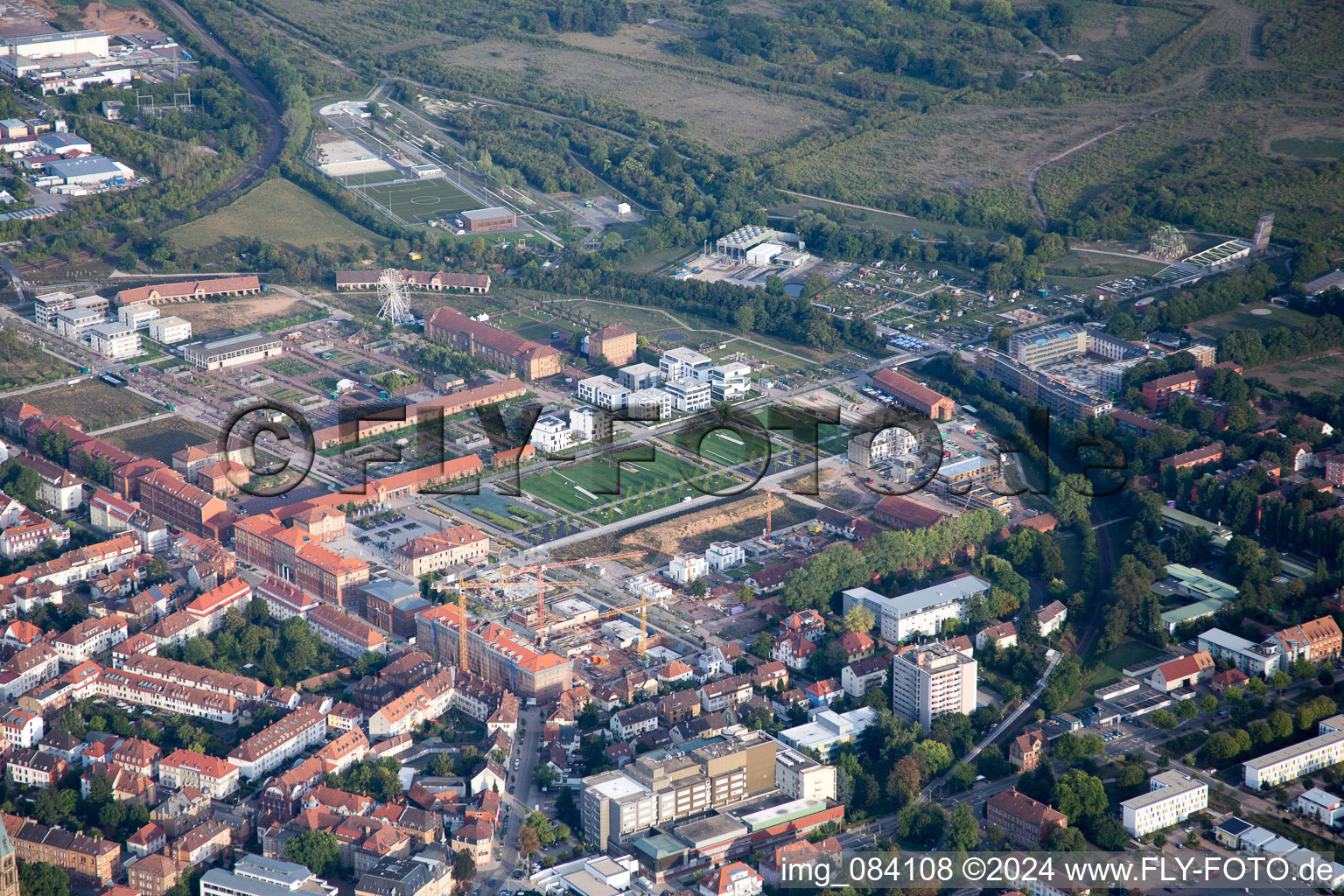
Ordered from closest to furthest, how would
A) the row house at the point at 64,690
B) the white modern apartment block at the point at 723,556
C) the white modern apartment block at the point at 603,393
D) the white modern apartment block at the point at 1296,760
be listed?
the white modern apartment block at the point at 1296,760 < the row house at the point at 64,690 < the white modern apartment block at the point at 723,556 < the white modern apartment block at the point at 603,393

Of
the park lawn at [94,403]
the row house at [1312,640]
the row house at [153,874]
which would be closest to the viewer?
the row house at [153,874]

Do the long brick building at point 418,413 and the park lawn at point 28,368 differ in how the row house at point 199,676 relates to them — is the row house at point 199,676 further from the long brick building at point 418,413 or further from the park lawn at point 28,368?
the park lawn at point 28,368

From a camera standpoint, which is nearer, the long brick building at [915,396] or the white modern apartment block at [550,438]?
the white modern apartment block at [550,438]

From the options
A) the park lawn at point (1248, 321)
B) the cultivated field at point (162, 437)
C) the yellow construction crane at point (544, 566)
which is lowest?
the cultivated field at point (162, 437)

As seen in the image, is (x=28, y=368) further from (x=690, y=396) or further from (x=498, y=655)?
(x=498, y=655)

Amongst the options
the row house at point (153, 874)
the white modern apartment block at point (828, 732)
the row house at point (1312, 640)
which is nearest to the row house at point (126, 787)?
the row house at point (153, 874)

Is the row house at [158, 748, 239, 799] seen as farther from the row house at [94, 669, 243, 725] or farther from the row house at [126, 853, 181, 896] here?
the row house at [126, 853, 181, 896]

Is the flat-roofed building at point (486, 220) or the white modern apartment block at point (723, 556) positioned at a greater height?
the flat-roofed building at point (486, 220)

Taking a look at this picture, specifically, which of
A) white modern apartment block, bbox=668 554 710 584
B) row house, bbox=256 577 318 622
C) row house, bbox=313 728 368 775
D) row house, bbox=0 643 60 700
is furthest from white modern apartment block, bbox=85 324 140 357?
row house, bbox=313 728 368 775
